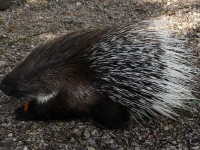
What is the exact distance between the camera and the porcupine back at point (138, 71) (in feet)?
6.79

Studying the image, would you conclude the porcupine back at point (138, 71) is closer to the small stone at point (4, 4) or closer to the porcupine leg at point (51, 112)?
the porcupine leg at point (51, 112)

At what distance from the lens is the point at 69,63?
2238mm

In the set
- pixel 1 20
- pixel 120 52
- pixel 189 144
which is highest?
pixel 120 52

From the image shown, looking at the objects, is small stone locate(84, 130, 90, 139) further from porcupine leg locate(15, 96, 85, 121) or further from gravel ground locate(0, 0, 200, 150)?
porcupine leg locate(15, 96, 85, 121)

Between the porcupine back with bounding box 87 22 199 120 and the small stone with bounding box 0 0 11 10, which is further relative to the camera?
the small stone with bounding box 0 0 11 10

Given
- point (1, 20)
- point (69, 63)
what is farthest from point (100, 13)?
point (69, 63)

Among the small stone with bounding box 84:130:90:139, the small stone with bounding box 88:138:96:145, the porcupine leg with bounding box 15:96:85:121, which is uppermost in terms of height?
the porcupine leg with bounding box 15:96:85:121

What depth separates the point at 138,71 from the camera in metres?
2.06

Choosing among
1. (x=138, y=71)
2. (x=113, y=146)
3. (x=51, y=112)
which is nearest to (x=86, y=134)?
(x=113, y=146)

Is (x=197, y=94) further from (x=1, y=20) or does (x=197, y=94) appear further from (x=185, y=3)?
(x=1, y=20)

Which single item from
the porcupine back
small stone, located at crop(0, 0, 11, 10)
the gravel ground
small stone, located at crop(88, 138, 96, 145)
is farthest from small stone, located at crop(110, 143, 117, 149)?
small stone, located at crop(0, 0, 11, 10)

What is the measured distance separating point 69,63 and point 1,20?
166 centimetres

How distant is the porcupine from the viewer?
6.84 feet

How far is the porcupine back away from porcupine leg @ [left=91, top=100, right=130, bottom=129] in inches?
2.1
